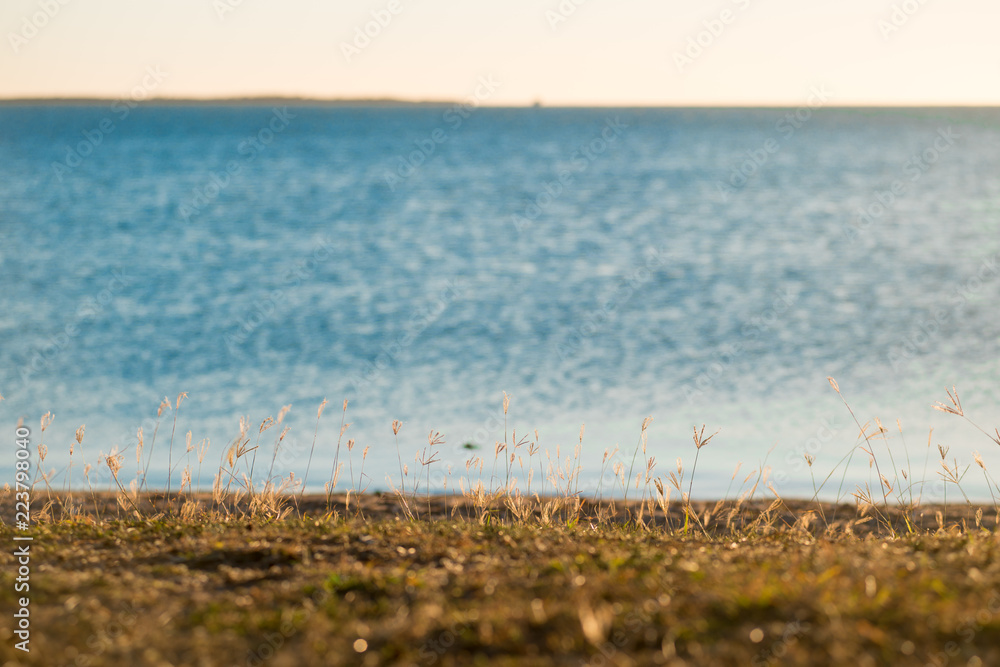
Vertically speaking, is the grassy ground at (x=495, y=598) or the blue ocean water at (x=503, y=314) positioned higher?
the blue ocean water at (x=503, y=314)

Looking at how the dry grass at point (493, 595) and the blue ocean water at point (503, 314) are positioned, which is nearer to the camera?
the dry grass at point (493, 595)

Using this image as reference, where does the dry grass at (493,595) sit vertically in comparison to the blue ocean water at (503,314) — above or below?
A: below

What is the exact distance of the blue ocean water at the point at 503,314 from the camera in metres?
13.5

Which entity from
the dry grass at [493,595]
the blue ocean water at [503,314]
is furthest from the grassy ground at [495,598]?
the blue ocean water at [503,314]

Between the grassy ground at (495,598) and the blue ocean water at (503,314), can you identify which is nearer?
the grassy ground at (495,598)

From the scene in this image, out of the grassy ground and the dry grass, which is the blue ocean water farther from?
the grassy ground

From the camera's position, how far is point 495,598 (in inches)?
171

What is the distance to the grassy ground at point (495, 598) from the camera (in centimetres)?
368

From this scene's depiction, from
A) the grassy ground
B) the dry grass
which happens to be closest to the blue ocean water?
the dry grass

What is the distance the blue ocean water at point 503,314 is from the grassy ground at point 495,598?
495 cm

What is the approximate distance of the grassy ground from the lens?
3.68m

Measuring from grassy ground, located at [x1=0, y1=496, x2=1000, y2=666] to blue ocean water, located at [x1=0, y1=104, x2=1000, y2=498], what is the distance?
4.95 m

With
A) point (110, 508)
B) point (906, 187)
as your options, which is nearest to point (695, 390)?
point (110, 508)

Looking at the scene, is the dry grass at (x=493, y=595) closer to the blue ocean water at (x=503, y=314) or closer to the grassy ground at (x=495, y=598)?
the grassy ground at (x=495, y=598)
